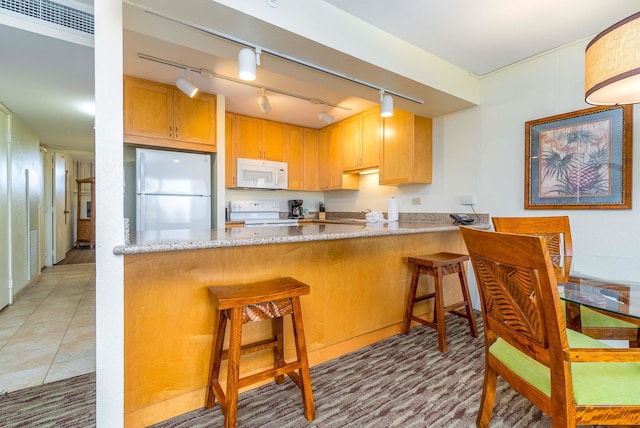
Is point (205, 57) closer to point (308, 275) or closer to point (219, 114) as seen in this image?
point (219, 114)

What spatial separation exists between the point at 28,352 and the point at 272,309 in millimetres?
2161

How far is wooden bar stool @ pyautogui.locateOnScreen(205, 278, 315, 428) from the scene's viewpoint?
129 centimetres

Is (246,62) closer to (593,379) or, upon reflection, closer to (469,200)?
(593,379)

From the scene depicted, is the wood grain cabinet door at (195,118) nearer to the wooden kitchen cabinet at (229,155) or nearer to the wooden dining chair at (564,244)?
the wooden kitchen cabinet at (229,155)

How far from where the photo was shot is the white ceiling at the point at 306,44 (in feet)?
5.70

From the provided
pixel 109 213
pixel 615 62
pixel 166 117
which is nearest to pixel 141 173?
pixel 166 117

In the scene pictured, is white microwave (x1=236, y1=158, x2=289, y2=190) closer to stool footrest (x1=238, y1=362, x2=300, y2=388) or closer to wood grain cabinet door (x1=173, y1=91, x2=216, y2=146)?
wood grain cabinet door (x1=173, y1=91, x2=216, y2=146)

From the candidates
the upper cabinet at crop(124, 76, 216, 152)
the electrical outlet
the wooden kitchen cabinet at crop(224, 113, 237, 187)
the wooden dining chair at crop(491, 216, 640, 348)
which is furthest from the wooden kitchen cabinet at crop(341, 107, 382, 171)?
the wooden dining chair at crop(491, 216, 640, 348)

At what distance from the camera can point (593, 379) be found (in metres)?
0.96

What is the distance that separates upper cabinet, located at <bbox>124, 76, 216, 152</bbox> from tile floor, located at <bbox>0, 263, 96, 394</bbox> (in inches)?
71.1

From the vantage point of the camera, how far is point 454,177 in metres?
3.15

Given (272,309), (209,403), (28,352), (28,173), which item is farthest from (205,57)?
(28,173)

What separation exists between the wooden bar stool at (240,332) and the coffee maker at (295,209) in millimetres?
3063

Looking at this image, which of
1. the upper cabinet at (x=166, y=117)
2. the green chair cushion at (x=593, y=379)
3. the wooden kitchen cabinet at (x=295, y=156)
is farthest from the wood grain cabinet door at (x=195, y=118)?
the green chair cushion at (x=593, y=379)
